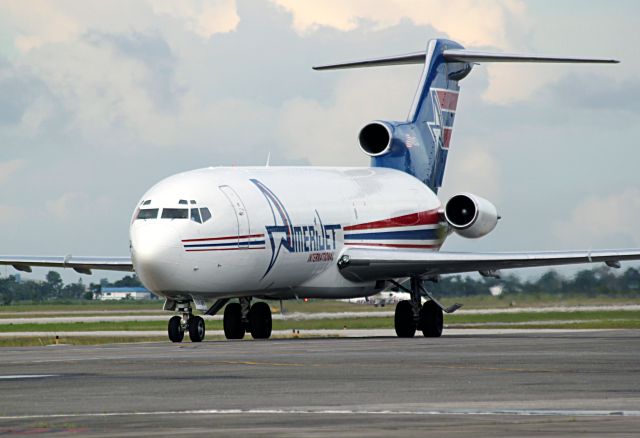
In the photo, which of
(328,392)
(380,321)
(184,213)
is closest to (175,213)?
(184,213)

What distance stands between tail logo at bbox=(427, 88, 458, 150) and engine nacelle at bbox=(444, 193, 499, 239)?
18.4ft

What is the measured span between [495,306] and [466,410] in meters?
49.6

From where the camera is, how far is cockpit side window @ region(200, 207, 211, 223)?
34.0 m

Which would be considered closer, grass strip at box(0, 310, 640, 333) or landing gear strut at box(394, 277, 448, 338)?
landing gear strut at box(394, 277, 448, 338)

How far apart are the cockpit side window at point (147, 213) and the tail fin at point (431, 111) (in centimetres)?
1269

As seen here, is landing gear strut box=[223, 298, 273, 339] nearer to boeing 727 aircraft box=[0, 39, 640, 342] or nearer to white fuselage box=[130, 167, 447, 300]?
boeing 727 aircraft box=[0, 39, 640, 342]

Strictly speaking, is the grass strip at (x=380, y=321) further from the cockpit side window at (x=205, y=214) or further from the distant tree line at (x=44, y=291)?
the distant tree line at (x=44, y=291)

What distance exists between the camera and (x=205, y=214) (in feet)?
112

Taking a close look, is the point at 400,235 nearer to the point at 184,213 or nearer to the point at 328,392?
the point at 184,213

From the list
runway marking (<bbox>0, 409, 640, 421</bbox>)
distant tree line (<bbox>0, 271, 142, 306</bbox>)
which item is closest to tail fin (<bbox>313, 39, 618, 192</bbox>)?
runway marking (<bbox>0, 409, 640, 421</bbox>)

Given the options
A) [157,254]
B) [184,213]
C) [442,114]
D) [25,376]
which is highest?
[442,114]

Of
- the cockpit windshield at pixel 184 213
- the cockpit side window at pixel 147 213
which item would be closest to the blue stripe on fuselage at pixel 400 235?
the cockpit windshield at pixel 184 213

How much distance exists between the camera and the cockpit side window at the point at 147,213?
34.0m

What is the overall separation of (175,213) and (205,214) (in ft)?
2.32
